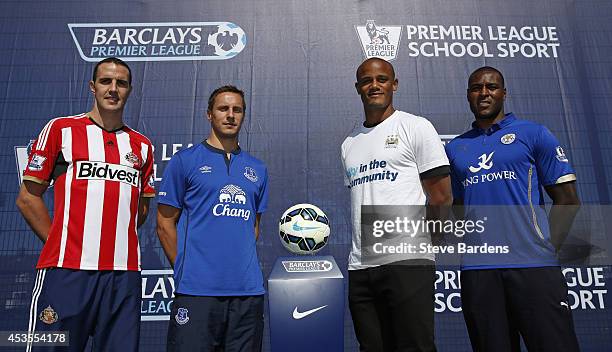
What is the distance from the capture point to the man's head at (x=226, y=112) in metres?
2.01

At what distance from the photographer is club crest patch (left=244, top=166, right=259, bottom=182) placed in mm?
Answer: 2041

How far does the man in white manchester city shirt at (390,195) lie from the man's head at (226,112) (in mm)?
596

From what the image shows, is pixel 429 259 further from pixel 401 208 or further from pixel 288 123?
pixel 288 123

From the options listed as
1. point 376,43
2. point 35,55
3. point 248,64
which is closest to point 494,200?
point 376,43

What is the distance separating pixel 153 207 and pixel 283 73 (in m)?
1.75

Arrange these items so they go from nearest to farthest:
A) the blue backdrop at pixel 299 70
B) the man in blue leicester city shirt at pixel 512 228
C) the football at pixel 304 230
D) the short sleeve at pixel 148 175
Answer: the man in blue leicester city shirt at pixel 512 228
the football at pixel 304 230
the short sleeve at pixel 148 175
the blue backdrop at pixel 299 70

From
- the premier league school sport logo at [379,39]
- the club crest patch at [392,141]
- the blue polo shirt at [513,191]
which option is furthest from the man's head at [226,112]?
the premier league school sport logo at [379,39]

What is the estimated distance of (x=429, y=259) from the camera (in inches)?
70.4

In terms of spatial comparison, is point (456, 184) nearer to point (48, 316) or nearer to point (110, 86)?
point (110, 86)

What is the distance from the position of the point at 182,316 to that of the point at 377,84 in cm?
140

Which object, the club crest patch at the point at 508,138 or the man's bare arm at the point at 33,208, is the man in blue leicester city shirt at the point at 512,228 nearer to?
the club crest patch at the point at 508,138

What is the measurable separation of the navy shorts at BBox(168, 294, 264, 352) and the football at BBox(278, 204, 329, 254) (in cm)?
34

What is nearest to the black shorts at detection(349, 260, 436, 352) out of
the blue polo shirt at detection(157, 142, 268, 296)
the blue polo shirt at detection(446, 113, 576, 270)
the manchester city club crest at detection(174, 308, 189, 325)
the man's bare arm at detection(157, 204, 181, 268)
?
the blue polo shirt at detection(446, 113, 576, 270)

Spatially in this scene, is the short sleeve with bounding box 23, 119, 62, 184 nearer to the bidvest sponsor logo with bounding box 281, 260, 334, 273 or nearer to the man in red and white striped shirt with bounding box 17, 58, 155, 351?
the man in red and white striped shirt with bounding box 17, 58, 155, 351
